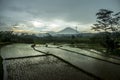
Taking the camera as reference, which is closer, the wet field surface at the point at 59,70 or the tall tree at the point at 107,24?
the wet field surface at the point at 59,70

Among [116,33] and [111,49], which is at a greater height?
[116,33]

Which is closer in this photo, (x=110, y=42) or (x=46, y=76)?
(x=46, y=76)

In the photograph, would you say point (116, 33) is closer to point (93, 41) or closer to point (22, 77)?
point (93, 41)

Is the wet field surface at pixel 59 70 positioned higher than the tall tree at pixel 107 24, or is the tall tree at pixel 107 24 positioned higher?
the tall tree at pixel 107 24

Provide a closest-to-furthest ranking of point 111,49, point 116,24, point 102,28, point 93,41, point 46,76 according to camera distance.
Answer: point 46,76
point 111,49
point 116,24
point 102,28
point 93,41

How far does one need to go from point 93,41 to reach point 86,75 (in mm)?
20237

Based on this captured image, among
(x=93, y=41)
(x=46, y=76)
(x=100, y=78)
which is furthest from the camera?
(x=93, y=41)

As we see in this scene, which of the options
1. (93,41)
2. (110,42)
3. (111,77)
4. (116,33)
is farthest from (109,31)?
(111,77)

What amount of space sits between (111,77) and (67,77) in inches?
84.0

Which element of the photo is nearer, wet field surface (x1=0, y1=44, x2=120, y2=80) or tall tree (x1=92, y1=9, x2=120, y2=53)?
wet field surface (x1=0, y1=44, x2=120, y2=80)

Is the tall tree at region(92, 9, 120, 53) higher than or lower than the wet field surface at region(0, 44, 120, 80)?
higher

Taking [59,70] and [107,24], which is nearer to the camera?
[59,70]

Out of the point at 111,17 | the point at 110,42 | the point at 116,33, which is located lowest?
the point at 110,42

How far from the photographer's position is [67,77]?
217 inches
